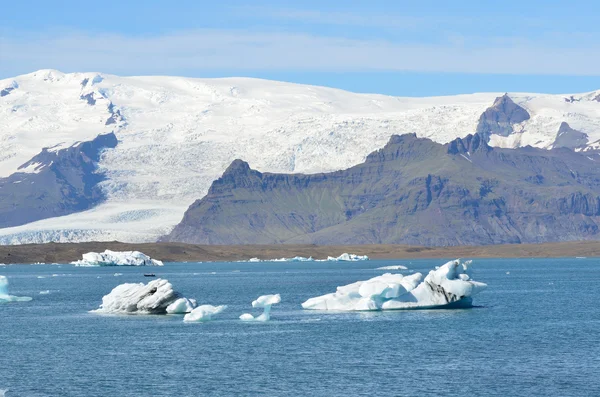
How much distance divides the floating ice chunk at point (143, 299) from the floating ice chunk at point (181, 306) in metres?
0.37

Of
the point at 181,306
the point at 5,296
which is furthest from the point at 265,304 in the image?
the point at 5,296

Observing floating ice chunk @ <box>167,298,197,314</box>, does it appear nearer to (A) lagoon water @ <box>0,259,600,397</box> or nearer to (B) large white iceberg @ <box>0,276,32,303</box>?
(A) lagoon water @ <box>0,259,600,397</box>

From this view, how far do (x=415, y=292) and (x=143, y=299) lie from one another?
20228mm

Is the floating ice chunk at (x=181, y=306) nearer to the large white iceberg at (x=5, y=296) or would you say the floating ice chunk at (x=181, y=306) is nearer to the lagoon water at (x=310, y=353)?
the lagoon water at (x=310, y=353)

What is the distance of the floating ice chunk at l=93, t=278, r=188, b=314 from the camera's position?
85.4 metres

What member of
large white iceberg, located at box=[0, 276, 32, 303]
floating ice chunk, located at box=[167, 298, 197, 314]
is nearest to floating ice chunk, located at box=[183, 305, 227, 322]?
floating ice chunk, located at box=[167, 298, 197, 314]

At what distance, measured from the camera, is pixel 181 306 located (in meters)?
86.1

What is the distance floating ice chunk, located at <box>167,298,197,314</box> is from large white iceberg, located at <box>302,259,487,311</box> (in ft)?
36.9

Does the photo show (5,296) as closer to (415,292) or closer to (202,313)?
(202,313)

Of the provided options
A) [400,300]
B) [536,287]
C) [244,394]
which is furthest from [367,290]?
[536,287]

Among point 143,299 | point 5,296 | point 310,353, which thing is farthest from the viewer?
point 5,296

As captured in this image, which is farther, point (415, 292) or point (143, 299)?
point (143, 299)

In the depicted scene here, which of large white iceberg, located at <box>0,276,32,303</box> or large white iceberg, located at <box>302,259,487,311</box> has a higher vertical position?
large white iceberg, located at <box>302,259,487,311</box>

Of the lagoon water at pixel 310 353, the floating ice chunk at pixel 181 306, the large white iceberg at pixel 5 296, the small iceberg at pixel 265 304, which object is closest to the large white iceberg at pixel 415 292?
the lagoon water at pixel 310 353
